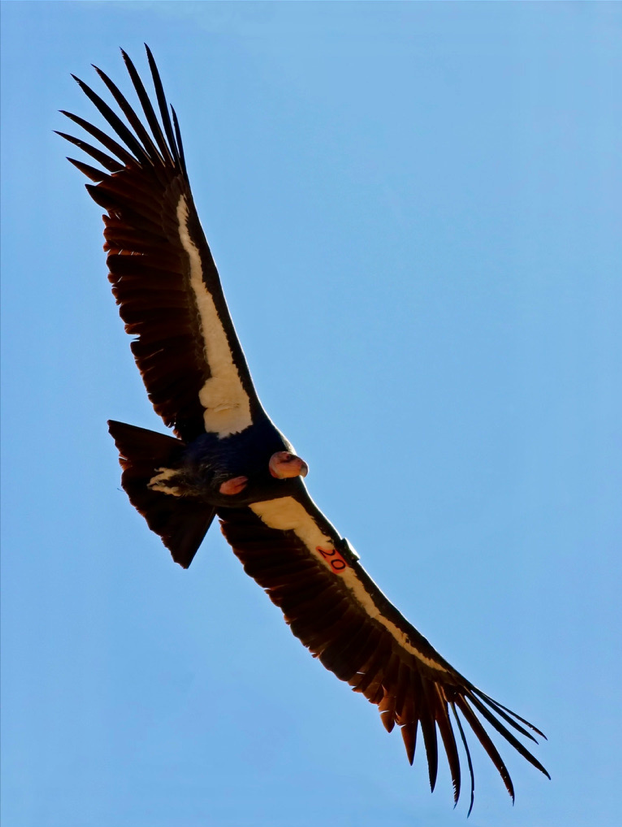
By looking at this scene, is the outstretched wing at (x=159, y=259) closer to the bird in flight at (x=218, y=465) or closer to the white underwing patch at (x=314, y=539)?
the bird in flight at (x=218, y=465)

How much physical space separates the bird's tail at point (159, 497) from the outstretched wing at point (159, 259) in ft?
1.96

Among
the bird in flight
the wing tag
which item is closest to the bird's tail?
the bird in flight

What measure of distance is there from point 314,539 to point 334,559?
320mm

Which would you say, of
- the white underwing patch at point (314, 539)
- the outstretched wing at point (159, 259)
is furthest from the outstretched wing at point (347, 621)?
the outstretched wing at point (159, 259)

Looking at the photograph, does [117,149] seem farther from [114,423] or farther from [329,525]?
[329,525]

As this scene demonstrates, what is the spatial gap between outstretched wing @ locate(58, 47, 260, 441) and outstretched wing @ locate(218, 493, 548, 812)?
186cm

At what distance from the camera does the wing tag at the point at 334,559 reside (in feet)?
46.3

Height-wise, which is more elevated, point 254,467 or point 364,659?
point 254,467

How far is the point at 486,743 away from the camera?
13.5 m

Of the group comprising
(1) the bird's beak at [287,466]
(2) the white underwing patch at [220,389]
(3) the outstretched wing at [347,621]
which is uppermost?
(2) the white underwing patch at [220,389]

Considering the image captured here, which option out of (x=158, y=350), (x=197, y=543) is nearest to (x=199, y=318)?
(x=158, y=350)

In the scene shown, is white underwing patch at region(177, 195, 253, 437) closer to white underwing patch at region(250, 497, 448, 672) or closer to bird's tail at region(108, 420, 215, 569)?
bird's tail at region(108, 420, 215, 569)

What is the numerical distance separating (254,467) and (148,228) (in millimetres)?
2670

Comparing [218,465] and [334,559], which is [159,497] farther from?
[334,559]
